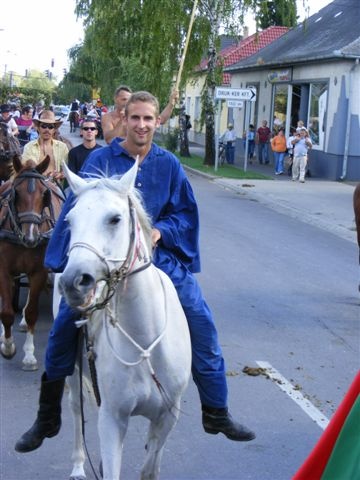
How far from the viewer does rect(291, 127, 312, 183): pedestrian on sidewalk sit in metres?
27.7

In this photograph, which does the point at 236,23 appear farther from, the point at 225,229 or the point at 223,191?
the point at 225,229

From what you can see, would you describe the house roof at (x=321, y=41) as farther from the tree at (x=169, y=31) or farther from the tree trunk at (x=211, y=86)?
the tree trunk at (x=211, y=86)

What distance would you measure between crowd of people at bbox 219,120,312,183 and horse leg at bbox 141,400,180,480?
24.1 metres

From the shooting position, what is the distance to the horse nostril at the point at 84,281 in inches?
125

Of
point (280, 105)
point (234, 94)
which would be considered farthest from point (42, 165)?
point (280, 105)

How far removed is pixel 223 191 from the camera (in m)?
24.4

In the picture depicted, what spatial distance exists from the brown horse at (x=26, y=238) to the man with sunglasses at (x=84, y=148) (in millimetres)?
1432

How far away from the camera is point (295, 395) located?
6.65 metres

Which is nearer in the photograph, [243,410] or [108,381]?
[108,381]

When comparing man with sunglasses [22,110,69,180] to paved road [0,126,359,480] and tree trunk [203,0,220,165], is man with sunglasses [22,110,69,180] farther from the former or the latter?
tree trunk [203,0,220,165]

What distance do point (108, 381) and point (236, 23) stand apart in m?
27.2

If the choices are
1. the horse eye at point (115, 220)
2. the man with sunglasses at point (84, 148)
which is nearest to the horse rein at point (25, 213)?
the man with sunglasses at point (84, 148)

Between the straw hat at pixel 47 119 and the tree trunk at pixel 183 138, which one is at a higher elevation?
the straw hat at pixel 47 119

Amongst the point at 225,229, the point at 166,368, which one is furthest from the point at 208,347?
the point at 225,229
